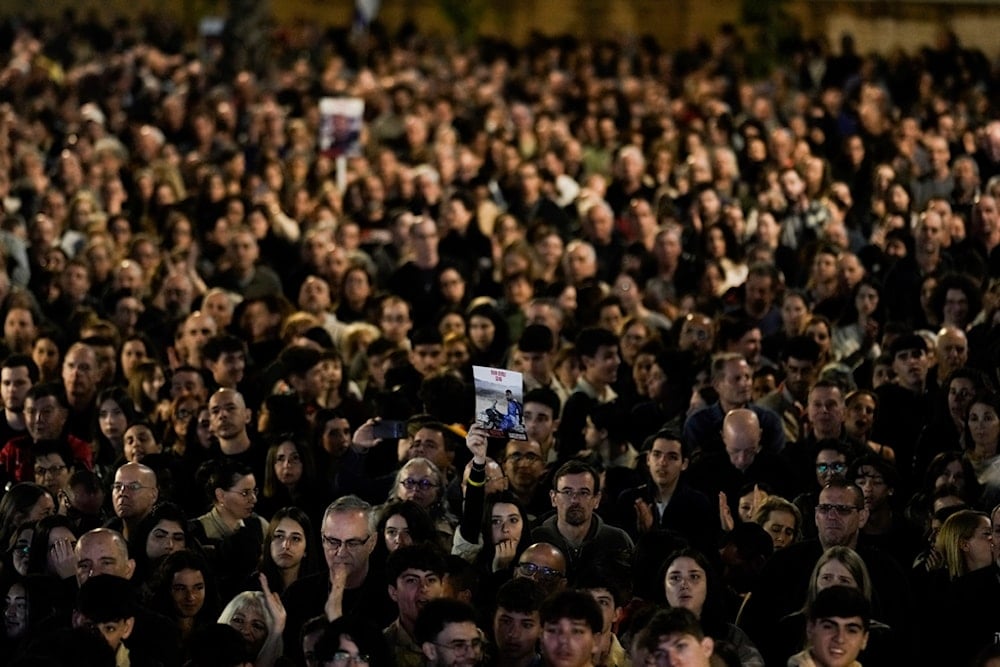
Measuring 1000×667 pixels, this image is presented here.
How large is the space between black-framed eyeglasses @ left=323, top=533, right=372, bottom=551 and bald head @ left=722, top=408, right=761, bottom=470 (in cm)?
243

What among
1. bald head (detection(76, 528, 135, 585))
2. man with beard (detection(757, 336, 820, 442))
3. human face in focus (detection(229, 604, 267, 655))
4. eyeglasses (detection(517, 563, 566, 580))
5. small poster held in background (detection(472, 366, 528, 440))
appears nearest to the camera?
human face in focus (detection(229, 604, 267, 655))

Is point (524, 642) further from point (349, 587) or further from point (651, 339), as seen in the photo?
point (651, 339)

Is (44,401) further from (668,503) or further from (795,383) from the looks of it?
(795,383)

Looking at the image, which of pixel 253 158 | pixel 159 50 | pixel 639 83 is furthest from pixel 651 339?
pixel 159 50

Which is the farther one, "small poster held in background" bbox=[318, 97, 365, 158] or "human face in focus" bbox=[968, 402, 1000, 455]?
"small poster held in background" bbox=[318, 97, 365, 158]

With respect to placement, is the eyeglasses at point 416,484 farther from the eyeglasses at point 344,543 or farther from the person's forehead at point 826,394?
the person's forehead at point 826,394

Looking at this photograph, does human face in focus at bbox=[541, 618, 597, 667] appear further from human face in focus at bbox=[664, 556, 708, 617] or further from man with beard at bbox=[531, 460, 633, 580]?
man with beard at bbox=[531, 460, 633, 580]

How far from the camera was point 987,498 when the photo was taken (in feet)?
32.9

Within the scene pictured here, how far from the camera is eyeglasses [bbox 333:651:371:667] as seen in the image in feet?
25.0

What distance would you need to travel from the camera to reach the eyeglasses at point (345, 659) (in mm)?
7605

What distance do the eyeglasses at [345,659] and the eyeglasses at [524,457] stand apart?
288 centimetres

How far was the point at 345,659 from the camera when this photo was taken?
25.0ft

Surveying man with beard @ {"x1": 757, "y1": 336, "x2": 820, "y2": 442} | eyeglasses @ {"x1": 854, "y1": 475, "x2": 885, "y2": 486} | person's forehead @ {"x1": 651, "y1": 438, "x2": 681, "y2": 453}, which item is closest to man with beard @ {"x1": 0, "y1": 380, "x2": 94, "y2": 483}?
person's forehead @ {"x1": 651, "y1": 438, "x2": 681, "y2": 453}

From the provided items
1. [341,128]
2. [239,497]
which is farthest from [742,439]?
[341,128]
